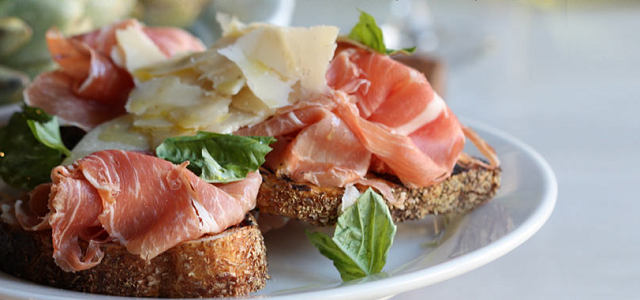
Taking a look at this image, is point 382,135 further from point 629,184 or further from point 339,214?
point 629,184

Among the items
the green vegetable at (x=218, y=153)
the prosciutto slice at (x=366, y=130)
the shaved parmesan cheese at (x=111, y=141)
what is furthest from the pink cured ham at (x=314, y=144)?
the shaved parmesan cheese at (x=111, y=141)

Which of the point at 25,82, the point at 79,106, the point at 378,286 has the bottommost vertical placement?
the point at 25,82

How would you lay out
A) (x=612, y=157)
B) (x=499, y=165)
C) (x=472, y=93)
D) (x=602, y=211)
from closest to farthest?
(x=499, y=165) < (x=602, y=211) < (x=612, y=157) < (x=472, y=93)

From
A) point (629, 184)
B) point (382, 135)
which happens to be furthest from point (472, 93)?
point (382, 135)

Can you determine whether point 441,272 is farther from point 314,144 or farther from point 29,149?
point 29,149

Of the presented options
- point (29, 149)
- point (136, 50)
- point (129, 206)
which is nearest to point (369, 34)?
point (136, 50)

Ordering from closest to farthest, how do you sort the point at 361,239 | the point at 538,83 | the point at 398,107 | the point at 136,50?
the point at 361,239 → the point at 398,107 → the point at 136,50 → the point at 538,83

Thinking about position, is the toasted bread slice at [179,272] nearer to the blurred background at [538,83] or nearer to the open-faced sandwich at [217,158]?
the open-faced sandwich at [217,158]
